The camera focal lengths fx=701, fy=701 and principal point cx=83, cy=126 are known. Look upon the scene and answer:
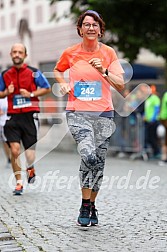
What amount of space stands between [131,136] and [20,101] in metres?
8.35

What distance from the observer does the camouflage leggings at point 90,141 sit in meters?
6.21

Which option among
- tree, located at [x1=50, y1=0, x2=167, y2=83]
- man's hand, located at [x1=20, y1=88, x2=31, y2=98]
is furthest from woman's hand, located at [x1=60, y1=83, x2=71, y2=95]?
tree, located at [x1=50, y1=0, x2=167, y2=83]

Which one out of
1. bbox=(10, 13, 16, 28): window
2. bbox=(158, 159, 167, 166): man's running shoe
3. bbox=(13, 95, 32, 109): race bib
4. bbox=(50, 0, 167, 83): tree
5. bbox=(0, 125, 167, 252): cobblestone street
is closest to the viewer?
bbox=(0, 125, 167, 252): cobblestone street

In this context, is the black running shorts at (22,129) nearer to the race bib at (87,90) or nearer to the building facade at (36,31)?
the race bib at (87,90)

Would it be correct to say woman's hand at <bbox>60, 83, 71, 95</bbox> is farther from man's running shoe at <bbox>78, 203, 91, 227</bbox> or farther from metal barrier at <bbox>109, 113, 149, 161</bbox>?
metal barrier at <bbox>109, 113, 149, 161</bbox>

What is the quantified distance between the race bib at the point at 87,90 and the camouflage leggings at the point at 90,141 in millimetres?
165

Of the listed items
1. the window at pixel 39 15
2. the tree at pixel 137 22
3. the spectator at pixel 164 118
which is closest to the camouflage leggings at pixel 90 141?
the spectator at pixel 164 118

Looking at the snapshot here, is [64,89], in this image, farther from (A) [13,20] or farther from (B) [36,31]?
(A) [13,20]

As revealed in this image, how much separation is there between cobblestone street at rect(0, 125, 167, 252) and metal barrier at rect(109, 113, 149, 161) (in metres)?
4.36

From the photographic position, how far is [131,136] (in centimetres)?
1692

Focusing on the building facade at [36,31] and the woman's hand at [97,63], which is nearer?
the woman's hand at [97,63]

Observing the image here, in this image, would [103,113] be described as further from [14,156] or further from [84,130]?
[14,156]

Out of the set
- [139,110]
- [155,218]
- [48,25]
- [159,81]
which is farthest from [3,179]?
[48,25]

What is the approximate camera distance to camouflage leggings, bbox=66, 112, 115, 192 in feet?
20.4
